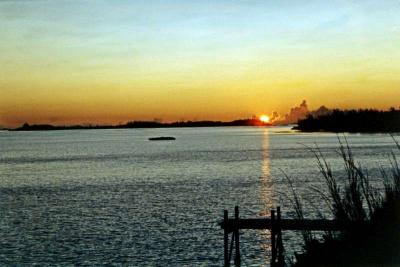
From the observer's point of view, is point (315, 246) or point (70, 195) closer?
point (315, 246)

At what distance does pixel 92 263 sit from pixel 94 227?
8037 millimetres

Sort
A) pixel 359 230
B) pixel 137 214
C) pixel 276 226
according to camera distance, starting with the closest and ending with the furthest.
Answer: pixel 359 230
pixel 276 226
pixel 137 214

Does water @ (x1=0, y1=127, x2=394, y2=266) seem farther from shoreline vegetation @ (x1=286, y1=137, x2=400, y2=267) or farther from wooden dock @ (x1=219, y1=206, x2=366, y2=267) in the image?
shoreline vegetation @ (x1=286, y1=137, x2=400, y2=267)

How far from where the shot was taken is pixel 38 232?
1203 inches

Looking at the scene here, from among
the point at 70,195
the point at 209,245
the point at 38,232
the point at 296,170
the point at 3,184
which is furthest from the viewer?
the point at 296,170

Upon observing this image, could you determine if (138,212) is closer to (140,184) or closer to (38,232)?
(38,232)

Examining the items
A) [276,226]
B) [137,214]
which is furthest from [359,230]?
[137,214]

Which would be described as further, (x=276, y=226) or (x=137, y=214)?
(x=137, y=214)

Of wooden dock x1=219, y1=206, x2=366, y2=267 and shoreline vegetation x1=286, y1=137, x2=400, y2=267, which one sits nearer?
shoreline vegetation x1=286, y1=137, x2=400, y2=267

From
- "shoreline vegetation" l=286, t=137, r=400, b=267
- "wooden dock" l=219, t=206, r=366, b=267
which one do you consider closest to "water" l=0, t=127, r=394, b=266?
"wooden dock" l=219, t=206, r=366, b=267

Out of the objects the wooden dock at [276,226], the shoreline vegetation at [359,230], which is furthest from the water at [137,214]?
the shoreline vegetation at [359,230]

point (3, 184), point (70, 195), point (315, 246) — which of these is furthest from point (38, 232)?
point (3, 184)

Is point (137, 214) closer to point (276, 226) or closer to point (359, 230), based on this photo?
point (276, 226)

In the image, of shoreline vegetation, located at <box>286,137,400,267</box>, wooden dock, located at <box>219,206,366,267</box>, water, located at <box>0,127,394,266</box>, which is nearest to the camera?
shoreline vegetation, located at <box>286,137,400,267</box>
